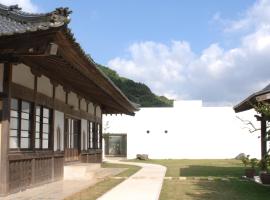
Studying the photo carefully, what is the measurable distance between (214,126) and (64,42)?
34829mm

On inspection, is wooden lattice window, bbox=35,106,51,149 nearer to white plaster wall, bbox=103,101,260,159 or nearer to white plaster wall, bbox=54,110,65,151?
white plaster wall, bbox=54,110,65,151

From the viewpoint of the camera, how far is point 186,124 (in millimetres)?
43250

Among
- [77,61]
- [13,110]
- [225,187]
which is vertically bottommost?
[225,187]

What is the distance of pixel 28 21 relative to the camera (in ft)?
30.6

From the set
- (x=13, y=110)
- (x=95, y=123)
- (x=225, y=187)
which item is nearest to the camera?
(x=13, y=110)

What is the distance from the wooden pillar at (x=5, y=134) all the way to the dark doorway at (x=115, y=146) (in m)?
36.0

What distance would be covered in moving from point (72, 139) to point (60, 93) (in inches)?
127

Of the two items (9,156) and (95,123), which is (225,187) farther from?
(95,123)

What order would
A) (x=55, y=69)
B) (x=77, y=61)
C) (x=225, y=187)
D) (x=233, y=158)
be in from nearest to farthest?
1. (x=77, y=61)
2. (x=55, y=69)
3. (x=225, y=187)
4. (x=233, y=158)

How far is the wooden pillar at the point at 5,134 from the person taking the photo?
34.2ft

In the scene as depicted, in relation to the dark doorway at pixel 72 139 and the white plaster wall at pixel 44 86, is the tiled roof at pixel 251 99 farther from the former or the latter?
the dark doorway at pixel 72 139

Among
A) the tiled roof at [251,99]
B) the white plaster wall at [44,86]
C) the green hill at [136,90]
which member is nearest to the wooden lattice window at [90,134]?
the tiled roof at [251,99]

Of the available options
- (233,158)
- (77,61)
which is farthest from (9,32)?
(233,158)

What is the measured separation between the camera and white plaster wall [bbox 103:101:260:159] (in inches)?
1658
